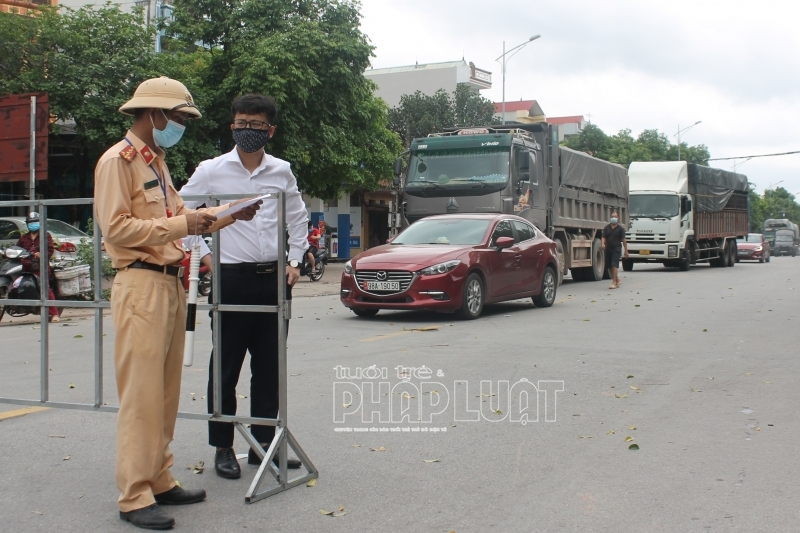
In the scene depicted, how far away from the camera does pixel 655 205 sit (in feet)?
101

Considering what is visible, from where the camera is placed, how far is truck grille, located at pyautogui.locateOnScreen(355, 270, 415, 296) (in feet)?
41.6

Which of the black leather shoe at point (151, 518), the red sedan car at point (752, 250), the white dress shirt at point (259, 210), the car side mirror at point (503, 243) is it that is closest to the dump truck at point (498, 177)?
the car side mirror at point (503, 243)

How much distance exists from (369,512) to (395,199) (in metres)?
15.4

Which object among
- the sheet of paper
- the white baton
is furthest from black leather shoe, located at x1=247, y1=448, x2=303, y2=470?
the sheet of paper

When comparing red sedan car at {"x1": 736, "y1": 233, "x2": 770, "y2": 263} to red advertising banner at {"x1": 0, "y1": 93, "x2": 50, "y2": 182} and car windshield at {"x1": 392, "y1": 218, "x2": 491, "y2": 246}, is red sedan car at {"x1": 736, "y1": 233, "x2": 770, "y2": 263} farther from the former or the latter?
red advertising banner at {"x1": 0, "y1": 93, "x2": 50, "y2": 182}

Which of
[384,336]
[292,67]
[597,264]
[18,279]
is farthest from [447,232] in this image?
[292,67]

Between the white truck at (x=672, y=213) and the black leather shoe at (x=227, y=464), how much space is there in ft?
88.6

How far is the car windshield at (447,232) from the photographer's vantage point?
14000 millimetres

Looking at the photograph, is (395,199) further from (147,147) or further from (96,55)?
(147,147)

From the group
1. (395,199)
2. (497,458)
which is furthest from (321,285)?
(497,458)

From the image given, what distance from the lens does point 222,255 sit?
4.91 metres

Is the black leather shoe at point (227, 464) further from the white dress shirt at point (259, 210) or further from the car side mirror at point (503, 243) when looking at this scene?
the car side mirror at point (503, 243)

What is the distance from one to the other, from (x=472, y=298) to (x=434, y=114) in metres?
35.7

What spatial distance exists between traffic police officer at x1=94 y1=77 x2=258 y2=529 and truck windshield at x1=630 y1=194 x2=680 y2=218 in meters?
28.0
